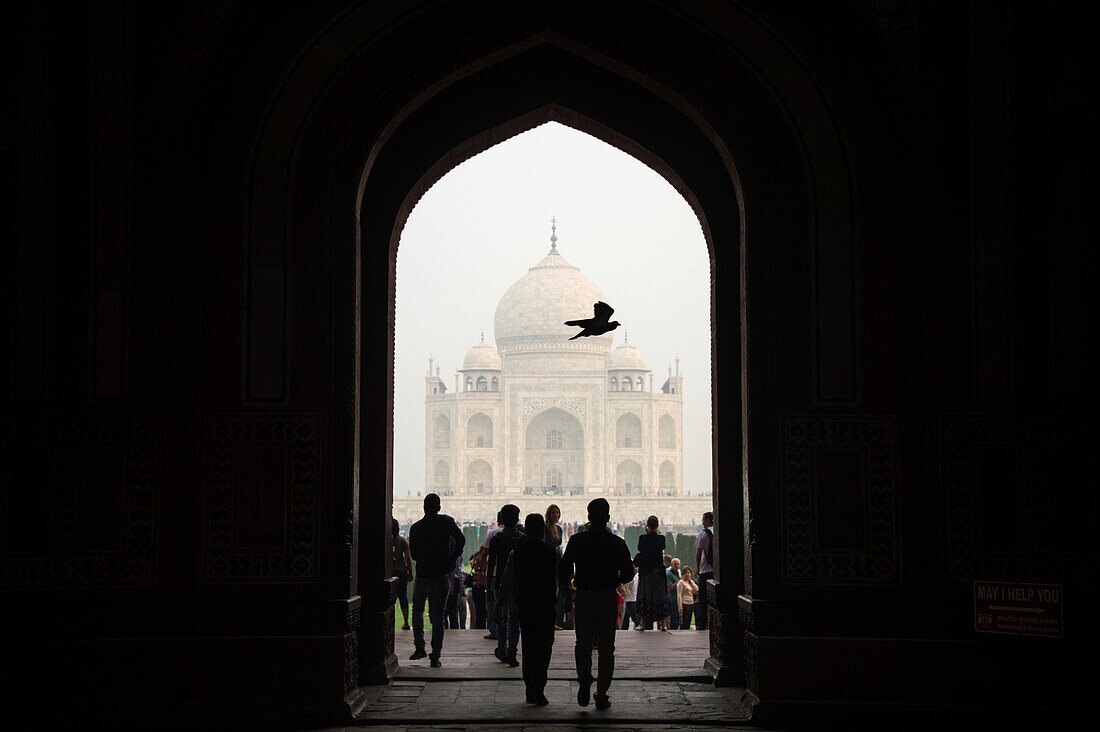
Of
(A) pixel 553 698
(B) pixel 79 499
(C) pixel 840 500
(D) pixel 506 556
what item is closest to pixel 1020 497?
(C) pixel 840 500

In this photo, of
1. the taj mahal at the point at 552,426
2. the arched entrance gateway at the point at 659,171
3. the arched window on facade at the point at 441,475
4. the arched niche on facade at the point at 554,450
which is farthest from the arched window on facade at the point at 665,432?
the arched entrance gateway at the point at 659,171

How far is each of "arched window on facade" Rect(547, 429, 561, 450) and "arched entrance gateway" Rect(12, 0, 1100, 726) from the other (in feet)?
164

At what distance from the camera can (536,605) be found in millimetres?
6012

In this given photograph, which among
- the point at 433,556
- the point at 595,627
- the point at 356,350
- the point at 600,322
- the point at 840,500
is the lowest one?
the point at 595,627

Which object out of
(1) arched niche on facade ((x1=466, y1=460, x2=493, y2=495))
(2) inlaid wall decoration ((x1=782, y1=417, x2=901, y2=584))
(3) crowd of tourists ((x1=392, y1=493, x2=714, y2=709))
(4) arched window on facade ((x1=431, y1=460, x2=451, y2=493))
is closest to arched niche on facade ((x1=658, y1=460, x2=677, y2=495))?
(1) arched niche on facade ((x1=466, y1=460, x2=493, y2=495))

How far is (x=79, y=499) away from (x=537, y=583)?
6.97ft

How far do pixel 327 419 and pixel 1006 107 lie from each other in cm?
326

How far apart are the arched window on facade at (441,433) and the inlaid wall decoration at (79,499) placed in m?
51.2

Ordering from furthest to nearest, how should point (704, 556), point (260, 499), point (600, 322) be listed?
point (704, 556)
point (600, 322)
point (260, 499)

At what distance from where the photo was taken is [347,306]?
5.62 metres

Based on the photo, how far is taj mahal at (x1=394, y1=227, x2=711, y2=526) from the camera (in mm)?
53438

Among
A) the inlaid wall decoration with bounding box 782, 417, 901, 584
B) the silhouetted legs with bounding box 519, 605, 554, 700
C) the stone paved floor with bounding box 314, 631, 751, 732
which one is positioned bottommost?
the stone paved floor with bounding box 314, 631, 751, 732

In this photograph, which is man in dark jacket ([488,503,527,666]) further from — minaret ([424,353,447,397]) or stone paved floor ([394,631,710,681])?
minaret ([424,353,447,397])

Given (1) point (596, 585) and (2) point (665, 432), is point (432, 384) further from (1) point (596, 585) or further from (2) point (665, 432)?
(1) point (596, 585)
